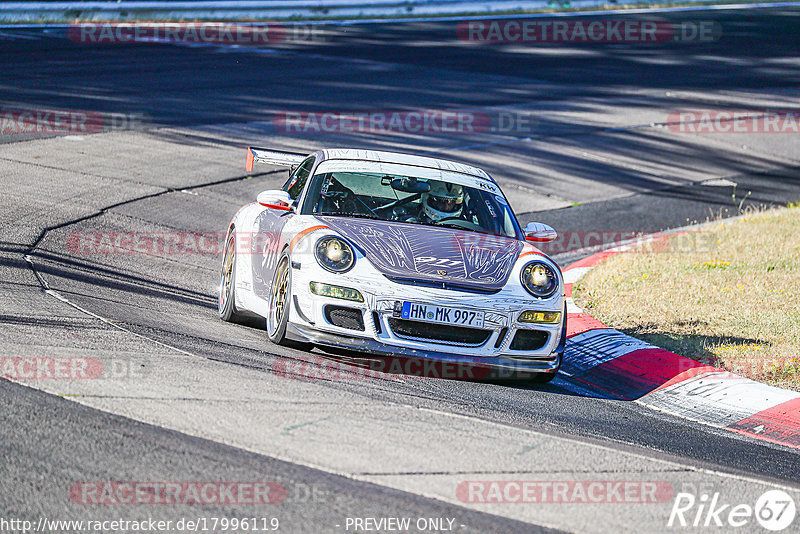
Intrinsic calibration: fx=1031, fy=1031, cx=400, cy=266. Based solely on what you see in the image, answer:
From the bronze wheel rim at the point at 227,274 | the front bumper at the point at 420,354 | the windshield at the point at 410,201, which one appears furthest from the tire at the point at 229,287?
the front bumper at the point at 420,354

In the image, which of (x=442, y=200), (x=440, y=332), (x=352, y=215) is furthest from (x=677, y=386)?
(x=352, y=215)

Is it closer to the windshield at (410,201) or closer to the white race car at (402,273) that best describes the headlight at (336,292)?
the white race car at (402,273)

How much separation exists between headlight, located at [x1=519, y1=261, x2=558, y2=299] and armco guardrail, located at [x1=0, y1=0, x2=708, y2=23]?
68.0ft

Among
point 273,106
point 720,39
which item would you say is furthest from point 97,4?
point 720,39

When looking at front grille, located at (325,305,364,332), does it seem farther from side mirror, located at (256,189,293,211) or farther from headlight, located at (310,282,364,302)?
side mirror, located at (256,189,293,211)

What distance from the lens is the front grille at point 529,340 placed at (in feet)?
21.2

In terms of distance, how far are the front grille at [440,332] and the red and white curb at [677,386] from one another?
1132 millimetres

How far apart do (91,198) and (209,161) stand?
276cm

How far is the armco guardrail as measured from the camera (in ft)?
80.6

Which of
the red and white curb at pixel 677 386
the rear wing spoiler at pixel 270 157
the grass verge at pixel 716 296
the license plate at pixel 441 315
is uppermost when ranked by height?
the rear wing spoiler at pixel 270 157

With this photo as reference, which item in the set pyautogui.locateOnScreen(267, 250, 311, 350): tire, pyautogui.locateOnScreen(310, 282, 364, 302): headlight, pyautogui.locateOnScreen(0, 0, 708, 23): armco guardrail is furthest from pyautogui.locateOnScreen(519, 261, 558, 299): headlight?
pyautogui.locateOnScreen(0, 0, 708, 23): armco guardrail

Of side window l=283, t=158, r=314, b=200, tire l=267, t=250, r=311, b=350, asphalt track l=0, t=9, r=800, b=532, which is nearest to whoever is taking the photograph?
asphalt track l=0, t=9, r=800, b=532

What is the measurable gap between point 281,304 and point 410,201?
1370 millimetres

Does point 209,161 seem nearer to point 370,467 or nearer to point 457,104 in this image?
point 457,104
